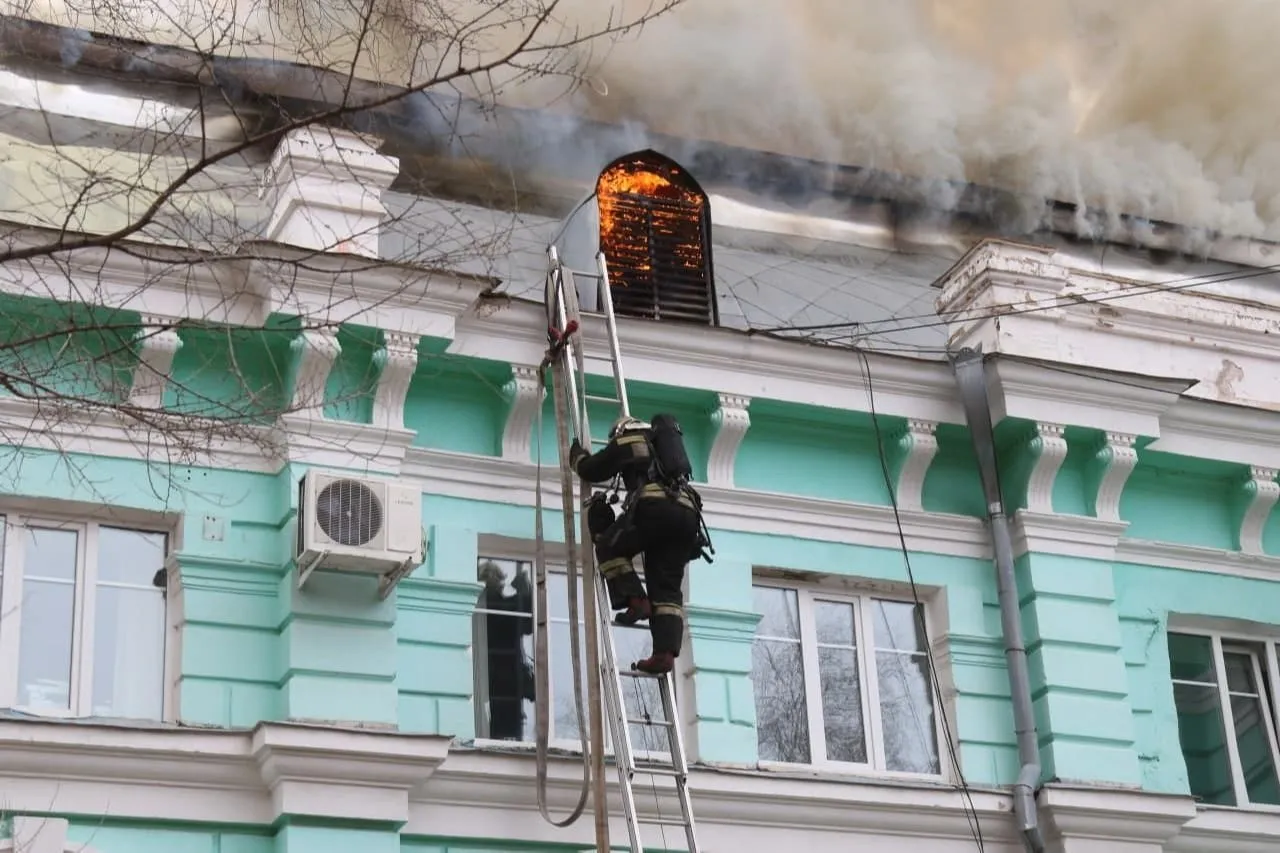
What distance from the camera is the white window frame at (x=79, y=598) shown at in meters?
11.0

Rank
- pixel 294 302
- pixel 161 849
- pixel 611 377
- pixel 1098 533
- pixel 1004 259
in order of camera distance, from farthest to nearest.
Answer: pixel 1004 259 < pixel 1098 533 < pixel 611 377 < pixel 294 302 < pixel 161 849

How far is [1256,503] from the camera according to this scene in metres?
13.8

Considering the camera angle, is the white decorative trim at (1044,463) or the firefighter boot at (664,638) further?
the white decorative trim at (1044,463)

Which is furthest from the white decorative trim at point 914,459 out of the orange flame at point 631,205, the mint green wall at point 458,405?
the mint green wall at point 458,405

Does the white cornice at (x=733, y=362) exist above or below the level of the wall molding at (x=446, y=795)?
above

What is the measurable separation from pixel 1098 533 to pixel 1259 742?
157 cm

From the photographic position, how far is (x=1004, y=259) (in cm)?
1424

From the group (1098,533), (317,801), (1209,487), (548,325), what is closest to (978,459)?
(1098,533)

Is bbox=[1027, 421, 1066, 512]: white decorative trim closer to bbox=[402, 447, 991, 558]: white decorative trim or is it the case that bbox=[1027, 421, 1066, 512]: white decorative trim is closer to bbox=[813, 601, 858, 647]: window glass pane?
bbox=[402, 447, 991, 558]: white decorative trim

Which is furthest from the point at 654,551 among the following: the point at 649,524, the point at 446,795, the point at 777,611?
the point at 777,611

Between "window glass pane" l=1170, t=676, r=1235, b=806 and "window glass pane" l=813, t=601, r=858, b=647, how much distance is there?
200 centimetres

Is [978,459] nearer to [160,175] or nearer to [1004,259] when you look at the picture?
[1004,259]

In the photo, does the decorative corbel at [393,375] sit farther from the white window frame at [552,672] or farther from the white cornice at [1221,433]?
the white cornice at [1221,433]

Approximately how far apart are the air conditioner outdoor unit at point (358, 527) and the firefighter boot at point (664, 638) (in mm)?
1239
